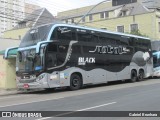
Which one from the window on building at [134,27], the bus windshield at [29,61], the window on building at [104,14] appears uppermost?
the window on building at [104,14]

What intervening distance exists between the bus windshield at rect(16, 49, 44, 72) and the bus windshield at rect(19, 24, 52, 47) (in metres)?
0.66

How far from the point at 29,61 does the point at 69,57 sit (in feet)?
8.63

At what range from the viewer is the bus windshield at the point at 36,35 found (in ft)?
67.0

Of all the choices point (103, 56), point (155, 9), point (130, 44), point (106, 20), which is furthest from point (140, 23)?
point (103, 56)

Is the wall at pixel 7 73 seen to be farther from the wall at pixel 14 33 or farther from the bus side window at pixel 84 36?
the wall at pixel 14 33

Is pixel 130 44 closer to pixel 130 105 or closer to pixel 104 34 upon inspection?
pixel 104 34

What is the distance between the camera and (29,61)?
66.8 feet

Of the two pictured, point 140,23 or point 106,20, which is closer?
point 140,23

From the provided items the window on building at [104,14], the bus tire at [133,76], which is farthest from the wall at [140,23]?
the bus tire at [133,76]

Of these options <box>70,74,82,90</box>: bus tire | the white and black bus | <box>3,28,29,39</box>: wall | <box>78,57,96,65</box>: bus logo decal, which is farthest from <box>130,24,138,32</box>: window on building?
<box>70,74,82,90</box>: bus tire

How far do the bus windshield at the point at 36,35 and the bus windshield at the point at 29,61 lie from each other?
2.16 feet

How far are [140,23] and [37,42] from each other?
43.8 m

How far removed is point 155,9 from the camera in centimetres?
6028

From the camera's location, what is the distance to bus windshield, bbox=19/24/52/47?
804 inches
